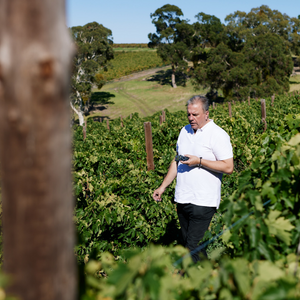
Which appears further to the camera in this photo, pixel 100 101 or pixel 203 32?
pixel 203 32

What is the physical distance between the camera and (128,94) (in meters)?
46.5

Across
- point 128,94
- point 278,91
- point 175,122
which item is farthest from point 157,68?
point 175,122

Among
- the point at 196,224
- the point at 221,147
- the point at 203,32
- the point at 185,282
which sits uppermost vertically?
the point at 203,32

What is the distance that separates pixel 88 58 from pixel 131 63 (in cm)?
3896

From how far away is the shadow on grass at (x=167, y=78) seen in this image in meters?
50.8

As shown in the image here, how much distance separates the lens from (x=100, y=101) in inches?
1689

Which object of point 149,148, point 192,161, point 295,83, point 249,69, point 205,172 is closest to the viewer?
point 192,161

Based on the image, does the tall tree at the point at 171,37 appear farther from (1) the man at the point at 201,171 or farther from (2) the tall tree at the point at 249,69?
(1) the man at the point at 201,171

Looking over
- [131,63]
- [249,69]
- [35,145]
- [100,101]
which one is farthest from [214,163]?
[131,63]

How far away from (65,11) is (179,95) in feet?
143

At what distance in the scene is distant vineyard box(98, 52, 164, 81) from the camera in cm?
6256

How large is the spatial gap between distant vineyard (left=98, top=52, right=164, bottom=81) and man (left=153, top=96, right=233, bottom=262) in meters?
56.9

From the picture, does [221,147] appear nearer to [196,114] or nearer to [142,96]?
[196,114]

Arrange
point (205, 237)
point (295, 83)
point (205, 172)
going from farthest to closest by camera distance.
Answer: point (295, 83) → point (205, 172) → point (205, 237)
